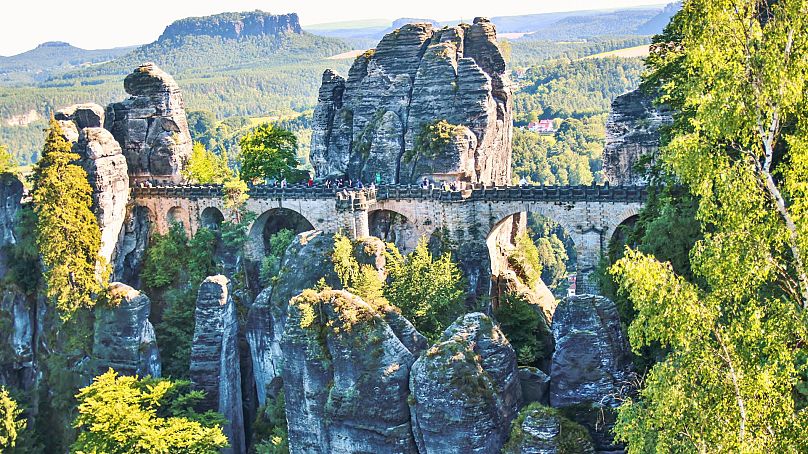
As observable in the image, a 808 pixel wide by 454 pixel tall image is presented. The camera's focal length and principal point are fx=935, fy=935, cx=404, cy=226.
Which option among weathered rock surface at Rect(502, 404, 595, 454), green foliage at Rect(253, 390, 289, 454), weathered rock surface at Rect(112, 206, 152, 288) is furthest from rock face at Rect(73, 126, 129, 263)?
weathered rock surface at Rect(502, 404, 595, 454)

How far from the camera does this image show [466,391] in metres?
26.6

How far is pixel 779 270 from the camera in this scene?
53.3 feet

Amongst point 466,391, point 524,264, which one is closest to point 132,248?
point 524,264

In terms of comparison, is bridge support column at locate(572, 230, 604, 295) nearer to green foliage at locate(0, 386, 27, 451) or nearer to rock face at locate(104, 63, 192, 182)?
rock face at locate(104, 63, 192, 182)

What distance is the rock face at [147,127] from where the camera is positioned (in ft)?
172

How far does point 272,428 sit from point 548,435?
15.3 m

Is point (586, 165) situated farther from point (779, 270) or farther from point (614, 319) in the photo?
point (779, 270)

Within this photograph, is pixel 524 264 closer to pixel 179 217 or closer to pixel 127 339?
pixel 179 217

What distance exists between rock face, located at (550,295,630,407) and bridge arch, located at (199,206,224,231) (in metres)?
27.9

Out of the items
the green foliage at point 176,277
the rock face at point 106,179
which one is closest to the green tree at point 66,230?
the rock face at point 106,179

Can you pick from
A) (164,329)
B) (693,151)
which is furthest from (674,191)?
(164,329)

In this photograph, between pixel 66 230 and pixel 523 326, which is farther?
pixel 66 230

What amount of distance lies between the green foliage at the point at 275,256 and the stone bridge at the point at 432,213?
74.8 inches

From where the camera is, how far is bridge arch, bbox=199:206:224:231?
166ft
